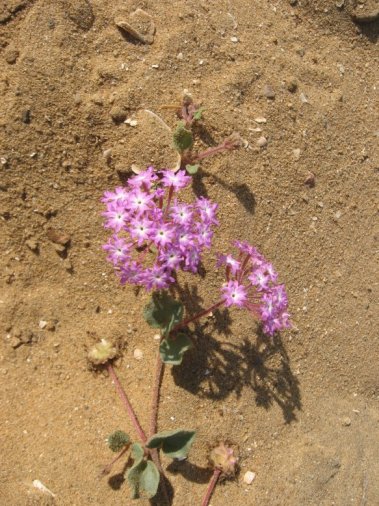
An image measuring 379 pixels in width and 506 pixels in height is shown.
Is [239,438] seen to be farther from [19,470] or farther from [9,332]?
[9,332]

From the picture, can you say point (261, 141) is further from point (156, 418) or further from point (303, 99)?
point (156, 418)

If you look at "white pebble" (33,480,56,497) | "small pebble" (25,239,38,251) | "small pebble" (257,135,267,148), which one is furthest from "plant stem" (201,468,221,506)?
"small pebble" (257,135,267,148)

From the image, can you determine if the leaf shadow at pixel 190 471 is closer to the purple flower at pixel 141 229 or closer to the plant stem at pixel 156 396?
the plant stem at pixel 156 396

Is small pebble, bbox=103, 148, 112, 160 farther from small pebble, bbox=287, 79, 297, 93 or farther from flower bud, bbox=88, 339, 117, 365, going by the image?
small pebble, bbox=287, 79, 297, 93

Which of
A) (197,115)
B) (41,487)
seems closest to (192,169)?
(197,115)

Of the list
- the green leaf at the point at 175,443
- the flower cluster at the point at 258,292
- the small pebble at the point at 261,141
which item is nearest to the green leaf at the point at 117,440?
the green leaf at the point at 175,443

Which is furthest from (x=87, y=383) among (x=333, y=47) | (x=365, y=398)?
(x=333, y=47)
